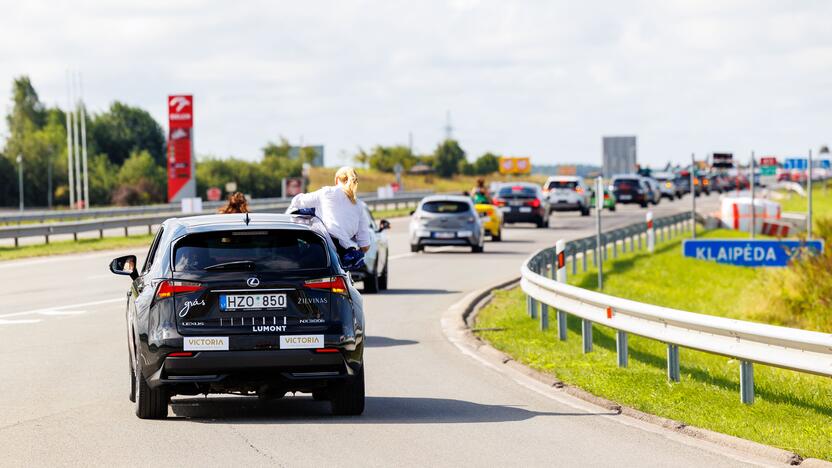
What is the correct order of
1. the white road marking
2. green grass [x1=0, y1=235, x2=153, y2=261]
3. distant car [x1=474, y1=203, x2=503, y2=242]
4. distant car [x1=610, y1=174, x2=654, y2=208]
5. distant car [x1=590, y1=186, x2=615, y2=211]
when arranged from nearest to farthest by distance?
the white road marking
green grass [x1=0, y1=235, x2=153, y2=261]
distant car [x1=474, y1=203, x2=503, y2=242]
distant car [x1=590, y1=186, x2=615, y2=211]
distant car [x1=610, y1=174, x2=654, y2=208]

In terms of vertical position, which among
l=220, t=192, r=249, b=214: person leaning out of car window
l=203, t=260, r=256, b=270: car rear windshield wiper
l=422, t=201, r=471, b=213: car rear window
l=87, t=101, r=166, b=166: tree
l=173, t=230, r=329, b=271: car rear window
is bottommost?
l=422, t=201, r=471, b=213: car rear window

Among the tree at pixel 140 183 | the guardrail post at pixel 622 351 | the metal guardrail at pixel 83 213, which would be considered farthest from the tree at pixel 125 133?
the guardrail post at pixel 622 351

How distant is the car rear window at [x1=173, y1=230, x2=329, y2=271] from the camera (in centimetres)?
994

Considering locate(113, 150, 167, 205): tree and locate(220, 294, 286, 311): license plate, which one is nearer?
locate(220, 294, 286, 311): license plate

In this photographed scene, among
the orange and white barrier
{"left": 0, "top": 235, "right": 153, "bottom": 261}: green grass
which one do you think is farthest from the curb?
the orange and white barrier

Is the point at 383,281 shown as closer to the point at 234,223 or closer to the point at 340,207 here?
the point at 340,207

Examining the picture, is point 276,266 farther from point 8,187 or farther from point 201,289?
point 8,187

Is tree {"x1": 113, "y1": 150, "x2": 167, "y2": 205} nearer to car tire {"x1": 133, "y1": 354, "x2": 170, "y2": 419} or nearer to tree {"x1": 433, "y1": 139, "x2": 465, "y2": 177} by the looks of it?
tree {"x1": 433, "y1": 139, "x2": 465, "y2": 177}

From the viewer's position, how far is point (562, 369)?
525 inches

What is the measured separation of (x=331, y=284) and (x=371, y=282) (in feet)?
42.5

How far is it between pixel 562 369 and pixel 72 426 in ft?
16.3

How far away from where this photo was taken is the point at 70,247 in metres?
39.4

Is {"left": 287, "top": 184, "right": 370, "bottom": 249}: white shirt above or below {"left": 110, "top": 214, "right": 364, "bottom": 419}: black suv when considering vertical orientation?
above

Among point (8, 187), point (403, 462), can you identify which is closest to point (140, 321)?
point (403, 462)
